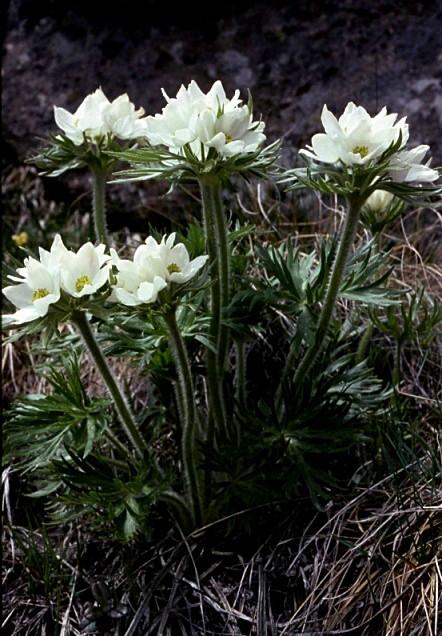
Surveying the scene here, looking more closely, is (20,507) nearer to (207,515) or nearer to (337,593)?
(207,515)

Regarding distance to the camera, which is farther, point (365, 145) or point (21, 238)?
point (21, 238)

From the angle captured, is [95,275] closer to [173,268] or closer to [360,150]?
[173,268]

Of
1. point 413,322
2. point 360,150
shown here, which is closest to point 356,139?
point 360,150

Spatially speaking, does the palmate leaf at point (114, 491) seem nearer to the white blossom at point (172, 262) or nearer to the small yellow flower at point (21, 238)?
the white blossom at point (172, 262)

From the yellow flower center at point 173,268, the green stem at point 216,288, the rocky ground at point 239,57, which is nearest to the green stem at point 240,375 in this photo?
the green stem at point 216,288

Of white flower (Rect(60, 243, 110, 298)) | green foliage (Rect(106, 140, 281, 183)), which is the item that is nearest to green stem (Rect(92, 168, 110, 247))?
green foliage (Rect(106, 140, 281, 183))

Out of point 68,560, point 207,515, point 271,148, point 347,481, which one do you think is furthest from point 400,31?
point 68,560
